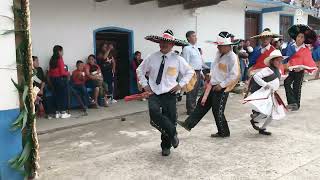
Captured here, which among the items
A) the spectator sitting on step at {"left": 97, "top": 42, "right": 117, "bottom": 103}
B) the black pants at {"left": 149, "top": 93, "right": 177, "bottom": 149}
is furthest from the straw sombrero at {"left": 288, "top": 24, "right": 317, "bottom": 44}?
the black pants at {"left": 149, "top": 93, "right": 177, "bottom": 149}

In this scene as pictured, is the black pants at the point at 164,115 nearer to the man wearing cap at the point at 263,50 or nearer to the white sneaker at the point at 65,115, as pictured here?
the man wearing cap at the point at 263,50

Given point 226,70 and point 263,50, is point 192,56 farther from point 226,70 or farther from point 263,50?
point 226,70

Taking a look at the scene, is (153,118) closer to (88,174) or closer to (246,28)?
(88,174)

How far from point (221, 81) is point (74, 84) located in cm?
413

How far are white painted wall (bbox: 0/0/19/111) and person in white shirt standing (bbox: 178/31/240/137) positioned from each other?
2932mm

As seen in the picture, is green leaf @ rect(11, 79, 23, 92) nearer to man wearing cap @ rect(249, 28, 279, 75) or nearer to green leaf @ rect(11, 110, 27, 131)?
green leaf @ rect(11, 110, 27, 131)

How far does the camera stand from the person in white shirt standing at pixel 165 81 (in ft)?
17.7

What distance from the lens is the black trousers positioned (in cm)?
631

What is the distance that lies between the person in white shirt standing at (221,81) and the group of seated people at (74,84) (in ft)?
11.3

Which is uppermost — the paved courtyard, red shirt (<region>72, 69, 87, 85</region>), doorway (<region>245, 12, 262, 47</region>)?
Answer: doorway (<region>245, 12, 262, 47</region>)

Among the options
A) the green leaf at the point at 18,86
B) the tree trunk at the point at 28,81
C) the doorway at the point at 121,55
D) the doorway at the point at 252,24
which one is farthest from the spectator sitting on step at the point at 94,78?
the doorway at the point at 252,24

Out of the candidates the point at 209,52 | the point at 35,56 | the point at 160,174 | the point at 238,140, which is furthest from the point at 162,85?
the point at 209,52

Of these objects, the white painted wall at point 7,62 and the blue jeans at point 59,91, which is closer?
the white painted wall at point 7,62

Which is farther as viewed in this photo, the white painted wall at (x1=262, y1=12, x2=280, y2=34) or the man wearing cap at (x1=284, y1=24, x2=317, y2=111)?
the white painted wall at (x1=262, y1=12, x2=280, y2=34)
